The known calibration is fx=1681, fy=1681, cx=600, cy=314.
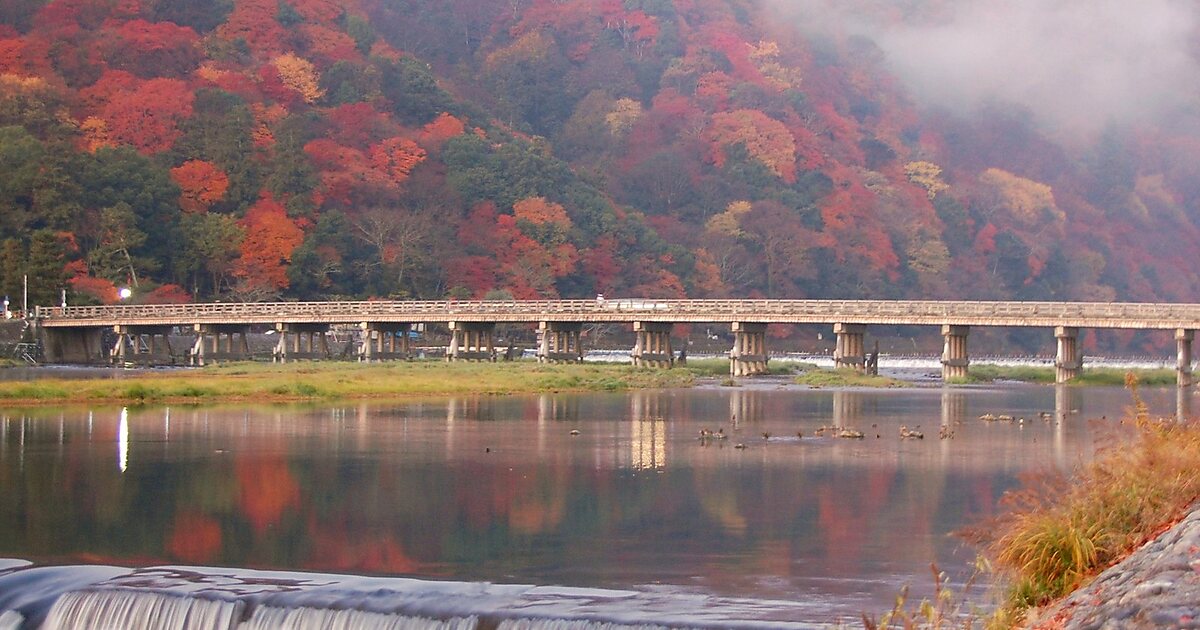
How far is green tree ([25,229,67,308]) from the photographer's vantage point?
91.9 meters

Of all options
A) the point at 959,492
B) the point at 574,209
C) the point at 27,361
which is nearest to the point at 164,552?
the point at 959,492

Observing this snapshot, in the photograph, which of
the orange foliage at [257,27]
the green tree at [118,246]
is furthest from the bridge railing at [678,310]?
the orange foliage at [257,27]

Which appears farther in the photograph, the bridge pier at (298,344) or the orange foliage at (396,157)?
the orange foliage at (396,157)

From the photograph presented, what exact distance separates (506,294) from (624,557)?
85.1 m

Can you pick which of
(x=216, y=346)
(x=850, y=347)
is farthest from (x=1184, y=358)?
(x=216, y=346)

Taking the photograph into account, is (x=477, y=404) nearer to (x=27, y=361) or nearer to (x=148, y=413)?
(x=148, y=413)

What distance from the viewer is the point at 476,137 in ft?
418

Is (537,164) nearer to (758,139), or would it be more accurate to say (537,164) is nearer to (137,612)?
(758,139)

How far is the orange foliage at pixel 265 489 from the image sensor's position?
29.5 m

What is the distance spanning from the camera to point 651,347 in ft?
287

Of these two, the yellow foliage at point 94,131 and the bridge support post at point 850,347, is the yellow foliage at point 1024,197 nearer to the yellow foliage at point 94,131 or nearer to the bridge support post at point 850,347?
the bridge support post at point 850,347

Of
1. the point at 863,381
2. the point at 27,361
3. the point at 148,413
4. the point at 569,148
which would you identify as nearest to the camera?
the point at 148,413

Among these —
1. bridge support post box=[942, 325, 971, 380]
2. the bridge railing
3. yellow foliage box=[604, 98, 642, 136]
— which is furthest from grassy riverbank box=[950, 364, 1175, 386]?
yellow foliage box=[604, 98, 642, 136]

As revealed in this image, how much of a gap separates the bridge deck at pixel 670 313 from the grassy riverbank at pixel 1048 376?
324 centimetres
